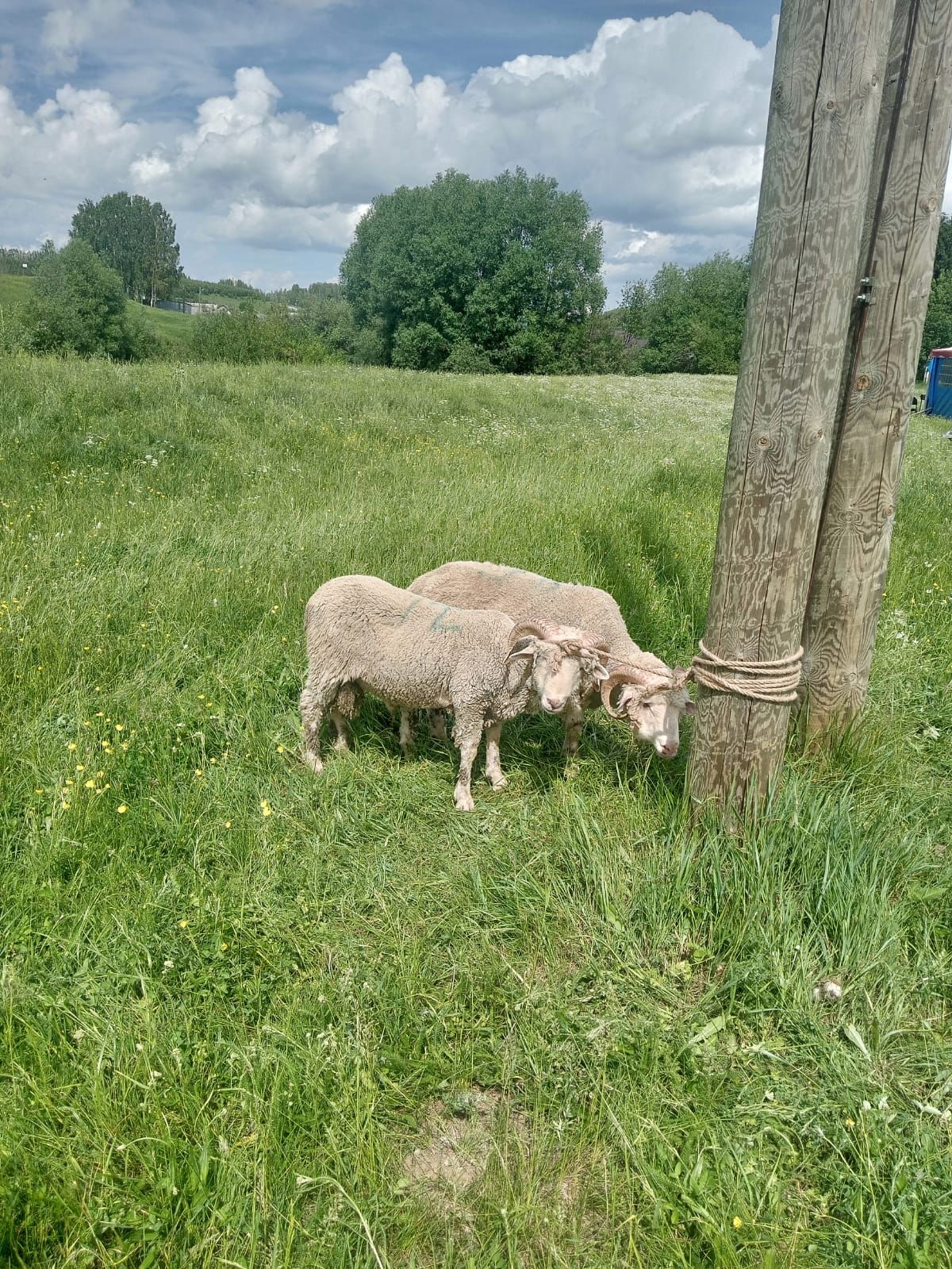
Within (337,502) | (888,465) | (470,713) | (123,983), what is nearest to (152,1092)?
(123,983)

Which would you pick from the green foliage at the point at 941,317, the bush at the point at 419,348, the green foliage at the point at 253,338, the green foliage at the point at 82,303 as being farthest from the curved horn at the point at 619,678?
the green foliage at the point at 941,317

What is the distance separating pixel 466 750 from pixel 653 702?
104 cm

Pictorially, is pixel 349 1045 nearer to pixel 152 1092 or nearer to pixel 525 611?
pixel 152 1092

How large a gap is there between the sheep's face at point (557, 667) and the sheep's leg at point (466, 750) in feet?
1.37

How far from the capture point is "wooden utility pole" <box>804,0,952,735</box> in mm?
3262

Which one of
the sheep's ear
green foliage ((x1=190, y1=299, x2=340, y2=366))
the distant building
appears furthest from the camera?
the distant building

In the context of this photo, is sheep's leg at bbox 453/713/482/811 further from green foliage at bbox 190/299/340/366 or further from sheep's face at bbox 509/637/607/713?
green foliage at bbox 190/299/340/366

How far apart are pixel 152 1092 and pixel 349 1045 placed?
620 mm

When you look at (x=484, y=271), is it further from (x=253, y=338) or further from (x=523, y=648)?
(x=523, y=648)

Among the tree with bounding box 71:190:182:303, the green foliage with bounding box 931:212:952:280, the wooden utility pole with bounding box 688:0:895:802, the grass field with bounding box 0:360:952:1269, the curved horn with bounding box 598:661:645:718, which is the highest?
the tree with bounding box 71:190:182:303

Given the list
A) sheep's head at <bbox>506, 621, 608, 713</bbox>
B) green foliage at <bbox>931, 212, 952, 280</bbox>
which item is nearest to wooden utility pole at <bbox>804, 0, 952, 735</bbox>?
sheep's head at <bbox>506, 621, 608, 713</bbox>

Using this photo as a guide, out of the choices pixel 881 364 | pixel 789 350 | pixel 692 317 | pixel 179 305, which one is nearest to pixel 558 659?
pixel 789 350

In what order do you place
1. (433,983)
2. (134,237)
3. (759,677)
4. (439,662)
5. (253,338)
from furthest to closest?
(134,237) → (253,338) → (439,662) → (759,677) → (433,983)

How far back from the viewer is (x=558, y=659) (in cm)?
406
